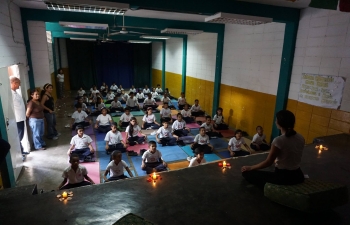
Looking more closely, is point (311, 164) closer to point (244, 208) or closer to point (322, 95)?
point (244, 208)

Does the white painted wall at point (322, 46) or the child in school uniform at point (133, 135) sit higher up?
the white painted wall at point (322, 46)

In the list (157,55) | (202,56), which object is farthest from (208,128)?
(157,55)

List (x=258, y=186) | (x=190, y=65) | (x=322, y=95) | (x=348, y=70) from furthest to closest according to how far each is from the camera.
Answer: (x=190, y=65) < (x=322, y=95) < (x=348, y=70) < (x=258, y=186)

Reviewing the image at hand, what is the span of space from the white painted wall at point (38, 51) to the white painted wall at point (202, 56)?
21.8 feet

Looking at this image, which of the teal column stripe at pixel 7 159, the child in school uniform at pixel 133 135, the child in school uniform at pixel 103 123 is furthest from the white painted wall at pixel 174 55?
the teal column stripe at pixel 7 159

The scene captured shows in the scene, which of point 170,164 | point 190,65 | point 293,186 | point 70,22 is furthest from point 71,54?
point 293,186

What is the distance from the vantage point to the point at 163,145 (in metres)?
7.02

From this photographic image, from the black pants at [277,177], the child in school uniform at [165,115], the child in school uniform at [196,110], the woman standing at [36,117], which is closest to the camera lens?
the black pants at [277,177]

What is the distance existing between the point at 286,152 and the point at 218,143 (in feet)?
15.4

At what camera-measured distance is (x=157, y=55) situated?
1788 cm

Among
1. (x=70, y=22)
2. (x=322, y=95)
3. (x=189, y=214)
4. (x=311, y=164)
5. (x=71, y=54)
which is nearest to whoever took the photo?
(x=189, y=214)

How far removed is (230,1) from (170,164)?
4.13 m

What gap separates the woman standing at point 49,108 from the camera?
6.58 metres

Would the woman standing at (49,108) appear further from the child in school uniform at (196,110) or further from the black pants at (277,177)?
the black pants at (277,177)
